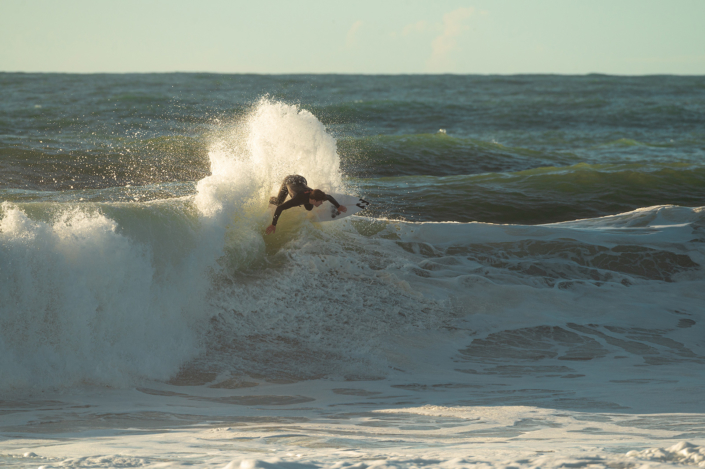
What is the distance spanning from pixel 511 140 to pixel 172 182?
16.7 meters

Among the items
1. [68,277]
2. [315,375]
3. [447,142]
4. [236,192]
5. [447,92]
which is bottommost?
[315,375]

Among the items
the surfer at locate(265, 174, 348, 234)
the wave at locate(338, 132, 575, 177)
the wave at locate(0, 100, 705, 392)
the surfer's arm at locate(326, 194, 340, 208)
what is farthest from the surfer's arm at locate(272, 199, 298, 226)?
the wave at locate(338, 132, 575, 177)

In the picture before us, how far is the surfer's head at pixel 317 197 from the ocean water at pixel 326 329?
Answer: 0.40 meters

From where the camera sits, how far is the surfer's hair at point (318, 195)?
332 inches

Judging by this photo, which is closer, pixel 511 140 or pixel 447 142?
pixel 447 142

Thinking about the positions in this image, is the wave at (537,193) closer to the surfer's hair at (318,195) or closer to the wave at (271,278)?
the wave at (271,278)

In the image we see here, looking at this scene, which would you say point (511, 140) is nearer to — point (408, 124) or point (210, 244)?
point (408, 124)

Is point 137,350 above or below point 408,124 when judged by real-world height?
below

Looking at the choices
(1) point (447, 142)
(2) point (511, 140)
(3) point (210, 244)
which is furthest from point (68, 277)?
(2) point (511, 140)

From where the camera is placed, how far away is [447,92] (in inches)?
1843

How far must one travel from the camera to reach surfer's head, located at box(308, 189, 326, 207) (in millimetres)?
8445

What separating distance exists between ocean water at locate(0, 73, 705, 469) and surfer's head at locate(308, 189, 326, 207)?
0.40 metres

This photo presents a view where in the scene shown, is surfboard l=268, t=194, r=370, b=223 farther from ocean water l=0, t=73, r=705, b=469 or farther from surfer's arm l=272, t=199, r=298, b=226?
surfer's arm l=272, t=199, r=298, b=226

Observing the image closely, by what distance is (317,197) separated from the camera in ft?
27.8
